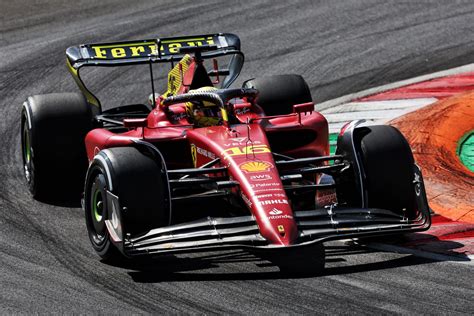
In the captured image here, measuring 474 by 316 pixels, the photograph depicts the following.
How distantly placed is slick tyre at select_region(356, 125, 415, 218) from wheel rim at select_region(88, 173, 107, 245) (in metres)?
2.39

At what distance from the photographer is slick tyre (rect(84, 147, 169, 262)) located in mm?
9531

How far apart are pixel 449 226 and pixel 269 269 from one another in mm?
2082

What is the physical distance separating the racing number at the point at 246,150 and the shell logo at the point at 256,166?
194mm

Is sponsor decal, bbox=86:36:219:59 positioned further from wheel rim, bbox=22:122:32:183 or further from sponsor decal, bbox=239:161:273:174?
sponsor decal, bbox=239:161:273:174

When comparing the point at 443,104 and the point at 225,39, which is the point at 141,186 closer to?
the point at 225,39

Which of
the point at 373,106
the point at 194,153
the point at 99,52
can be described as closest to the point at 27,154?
the point at 99,52

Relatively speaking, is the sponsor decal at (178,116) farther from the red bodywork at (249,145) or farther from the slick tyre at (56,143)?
the slick tyre at (56,143)

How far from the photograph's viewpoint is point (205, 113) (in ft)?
37.3

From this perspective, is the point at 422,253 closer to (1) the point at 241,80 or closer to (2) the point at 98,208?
(2) the point at 98,208

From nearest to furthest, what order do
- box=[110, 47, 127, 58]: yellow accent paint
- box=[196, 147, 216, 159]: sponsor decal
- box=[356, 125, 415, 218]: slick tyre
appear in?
box=[356, 125, 415, 218]: slick tyre
box=[196, 147, 216, 159]: sponsor decal
box=[110, 47, 127, 58]: yellow accent paint

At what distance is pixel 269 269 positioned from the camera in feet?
30.7

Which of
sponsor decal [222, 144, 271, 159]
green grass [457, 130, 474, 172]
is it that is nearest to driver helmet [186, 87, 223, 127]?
sponsor decal [222, 144, 271, 159]

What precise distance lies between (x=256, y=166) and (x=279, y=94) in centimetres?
312

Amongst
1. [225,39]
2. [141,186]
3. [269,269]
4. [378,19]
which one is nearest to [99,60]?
[225,39]
